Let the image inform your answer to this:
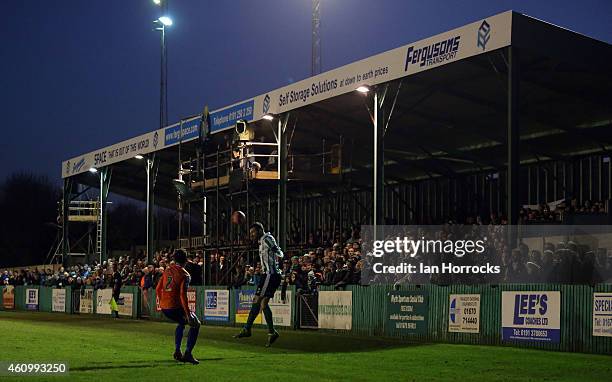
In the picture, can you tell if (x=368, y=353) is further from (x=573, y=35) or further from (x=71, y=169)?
(x=71, y=169)

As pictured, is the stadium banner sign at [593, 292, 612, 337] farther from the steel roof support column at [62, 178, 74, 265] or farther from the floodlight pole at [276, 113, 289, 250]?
the steel roof support column at [62, 178, 74, 265]

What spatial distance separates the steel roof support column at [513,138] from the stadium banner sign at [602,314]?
18.7 ft

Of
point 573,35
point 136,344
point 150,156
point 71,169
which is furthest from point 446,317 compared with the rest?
point 71,169

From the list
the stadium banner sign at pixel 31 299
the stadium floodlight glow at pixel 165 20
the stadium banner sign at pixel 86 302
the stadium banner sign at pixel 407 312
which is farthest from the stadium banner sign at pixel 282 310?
the stadium floodlight glow at pixel 165 20

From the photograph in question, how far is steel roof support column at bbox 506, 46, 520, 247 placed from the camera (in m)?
23.3

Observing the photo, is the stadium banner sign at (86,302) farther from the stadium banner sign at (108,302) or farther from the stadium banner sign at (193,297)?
the stadium banner sign at (193,297)

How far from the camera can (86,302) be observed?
4059 cm

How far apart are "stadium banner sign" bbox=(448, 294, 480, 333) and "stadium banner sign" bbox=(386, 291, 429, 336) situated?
901mm

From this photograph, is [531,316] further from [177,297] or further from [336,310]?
[177,297]

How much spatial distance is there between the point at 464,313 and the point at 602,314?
3791 mm

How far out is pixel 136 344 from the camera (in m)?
19.8

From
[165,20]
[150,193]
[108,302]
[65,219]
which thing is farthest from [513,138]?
[65,219]

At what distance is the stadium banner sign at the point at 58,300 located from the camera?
140ft

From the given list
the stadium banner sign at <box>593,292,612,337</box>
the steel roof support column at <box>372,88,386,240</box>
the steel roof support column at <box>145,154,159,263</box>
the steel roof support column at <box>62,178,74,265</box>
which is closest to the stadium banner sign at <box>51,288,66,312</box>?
the steel roof support column at <box>145,154,159,263</box>
